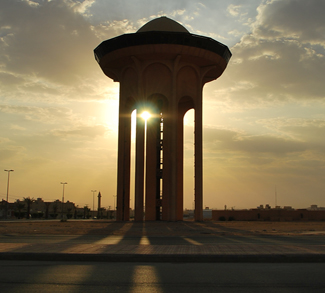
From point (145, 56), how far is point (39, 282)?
1631 inches

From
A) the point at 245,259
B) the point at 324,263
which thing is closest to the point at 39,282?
the point at 245,259

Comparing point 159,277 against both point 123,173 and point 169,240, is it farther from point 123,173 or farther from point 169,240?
point 123,173

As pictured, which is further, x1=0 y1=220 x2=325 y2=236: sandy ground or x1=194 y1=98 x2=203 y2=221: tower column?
x1=194 y1=98 x2=203 y2=221: tower column

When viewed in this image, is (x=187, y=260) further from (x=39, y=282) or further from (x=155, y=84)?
(x=155, y=84)

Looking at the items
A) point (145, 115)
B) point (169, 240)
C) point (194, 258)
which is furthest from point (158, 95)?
point (194, 258)

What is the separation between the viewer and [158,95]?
50.2m

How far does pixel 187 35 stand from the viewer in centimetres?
4638

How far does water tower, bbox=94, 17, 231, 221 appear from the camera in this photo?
46.5 m

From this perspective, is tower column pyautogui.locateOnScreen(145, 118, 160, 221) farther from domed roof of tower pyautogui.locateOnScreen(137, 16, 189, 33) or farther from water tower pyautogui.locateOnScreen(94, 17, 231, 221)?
domed roof of tower pyautogui.locateOnScreen(137, 16, 189, 33)

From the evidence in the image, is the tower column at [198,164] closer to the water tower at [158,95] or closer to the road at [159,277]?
the water tower at [158,95]

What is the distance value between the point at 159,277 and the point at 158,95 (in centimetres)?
4214

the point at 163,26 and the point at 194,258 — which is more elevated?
the point at 163,26

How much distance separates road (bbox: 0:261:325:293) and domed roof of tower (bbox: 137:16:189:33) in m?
42.9

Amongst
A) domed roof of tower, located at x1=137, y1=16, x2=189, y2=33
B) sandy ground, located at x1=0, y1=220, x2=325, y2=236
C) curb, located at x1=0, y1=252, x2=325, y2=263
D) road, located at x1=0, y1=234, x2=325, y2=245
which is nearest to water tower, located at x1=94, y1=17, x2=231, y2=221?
domed roof of tower, located at x1=137, y1=16, x2=189, y2=33
